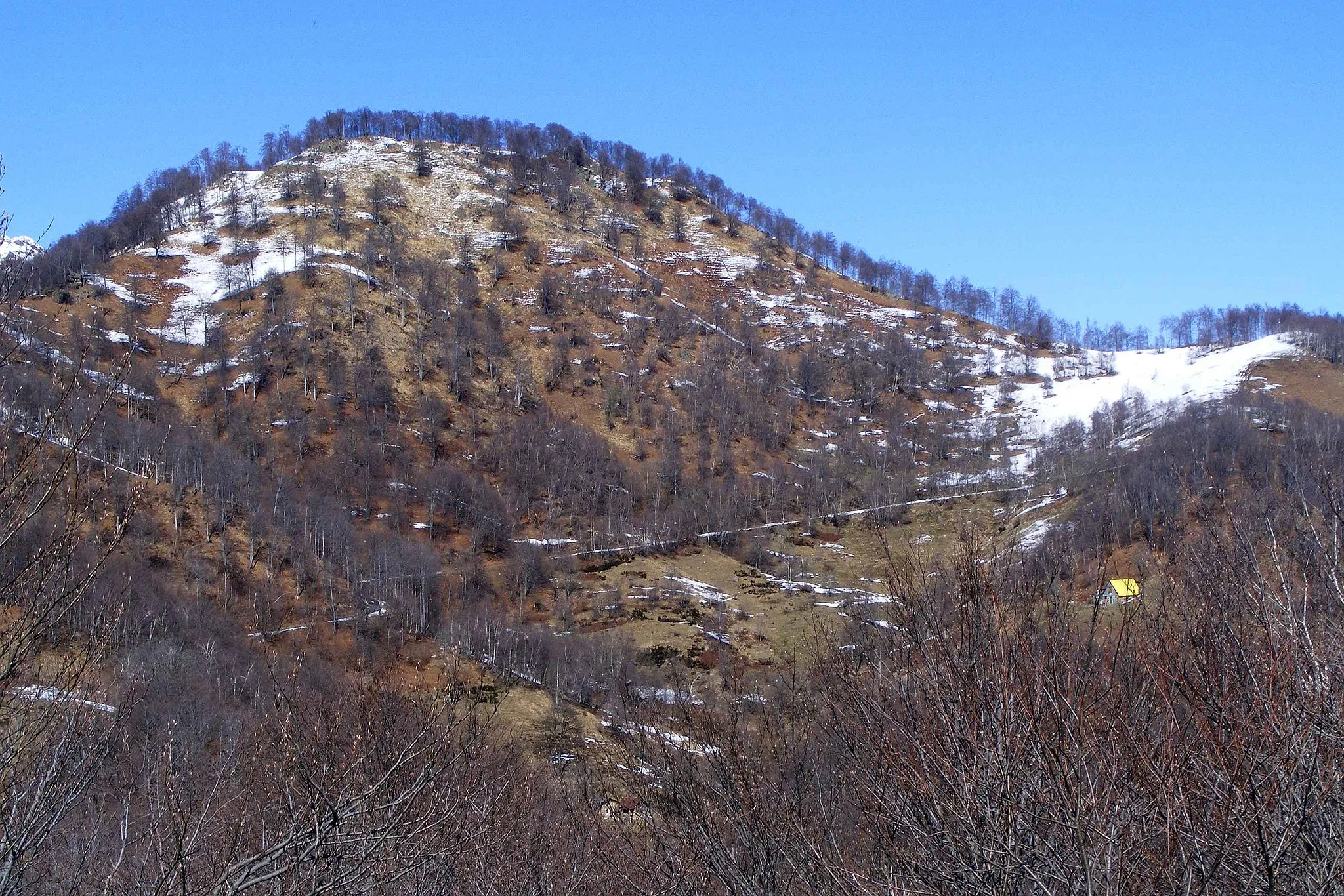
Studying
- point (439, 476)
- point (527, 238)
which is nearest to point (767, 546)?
point (439, 476)

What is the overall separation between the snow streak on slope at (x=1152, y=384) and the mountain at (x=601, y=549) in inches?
41.3

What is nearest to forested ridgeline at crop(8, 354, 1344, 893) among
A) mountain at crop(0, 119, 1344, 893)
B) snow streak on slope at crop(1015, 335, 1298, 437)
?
mountain at crop(0, 119, 1344, 893)

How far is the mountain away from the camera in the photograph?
8.91 meters

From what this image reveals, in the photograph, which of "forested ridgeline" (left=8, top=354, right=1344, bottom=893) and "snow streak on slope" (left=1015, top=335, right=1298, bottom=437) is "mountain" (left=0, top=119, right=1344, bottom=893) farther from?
"snow streak on slope" (left=1015, top=335, right=1298, bottom=437)

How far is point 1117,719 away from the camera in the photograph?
8961 millimetres

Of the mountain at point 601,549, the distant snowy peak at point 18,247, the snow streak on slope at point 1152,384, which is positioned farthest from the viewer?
the snow streak on slope at point 1152,384

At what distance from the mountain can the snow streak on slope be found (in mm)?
1050

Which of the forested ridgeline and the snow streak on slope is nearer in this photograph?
the forested ridgeline

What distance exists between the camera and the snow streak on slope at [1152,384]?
421 feet

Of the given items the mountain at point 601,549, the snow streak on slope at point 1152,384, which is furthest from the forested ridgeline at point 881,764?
the snow streak on slope at point 1152,384

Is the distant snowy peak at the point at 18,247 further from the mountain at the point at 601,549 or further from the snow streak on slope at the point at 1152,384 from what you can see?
the snow streak on slope at the point at 1152,384

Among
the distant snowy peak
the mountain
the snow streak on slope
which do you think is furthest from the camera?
the snow streak on slope

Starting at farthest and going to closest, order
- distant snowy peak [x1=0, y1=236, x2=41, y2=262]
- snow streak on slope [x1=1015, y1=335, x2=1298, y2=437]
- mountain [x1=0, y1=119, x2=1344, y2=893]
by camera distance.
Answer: snow streak on slope [x1=1015, y1=335, x2=1298, y2=437] → mountain [x1=0, y1=119, x2=1344, y2=893] → distant snowy peak [x1=0, y1=236, x2=41, y2=262]

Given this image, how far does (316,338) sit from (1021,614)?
114 metres
